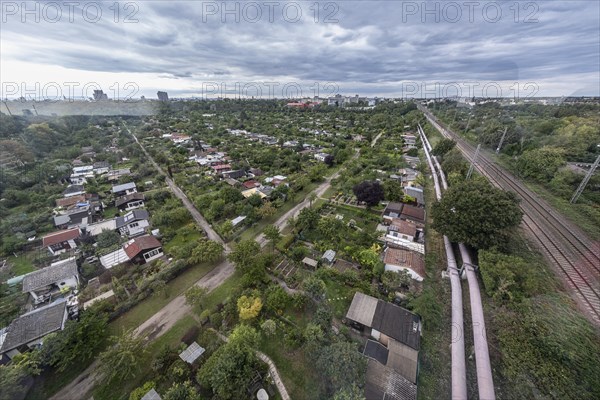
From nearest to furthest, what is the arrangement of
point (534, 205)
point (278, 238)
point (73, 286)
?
1. point (73, 286)
2. point (278, 238)
3. point (534, 205)

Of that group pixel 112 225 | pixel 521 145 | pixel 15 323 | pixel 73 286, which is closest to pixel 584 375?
pixel 15 323

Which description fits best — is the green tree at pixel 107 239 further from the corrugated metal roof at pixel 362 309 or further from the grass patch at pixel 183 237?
the corrugated metal roof at pixel 362 309

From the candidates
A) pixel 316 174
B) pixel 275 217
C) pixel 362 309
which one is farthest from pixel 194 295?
pixel 316 174

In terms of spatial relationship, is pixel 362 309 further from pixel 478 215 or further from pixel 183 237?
pixel 183 237

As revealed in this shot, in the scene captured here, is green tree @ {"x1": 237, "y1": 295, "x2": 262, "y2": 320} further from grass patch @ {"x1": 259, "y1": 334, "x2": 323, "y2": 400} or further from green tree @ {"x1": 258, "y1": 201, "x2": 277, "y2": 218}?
green tree @ {"x1": 258, "y1": 201, "x2": 277, "y2": 218}

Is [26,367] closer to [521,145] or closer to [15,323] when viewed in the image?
[15,323]

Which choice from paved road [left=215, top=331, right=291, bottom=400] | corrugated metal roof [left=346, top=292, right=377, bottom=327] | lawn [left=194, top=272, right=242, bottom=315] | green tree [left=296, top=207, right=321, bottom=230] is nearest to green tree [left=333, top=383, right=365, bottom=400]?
paved road [left=215, top=331, right=291, bottom=400]
